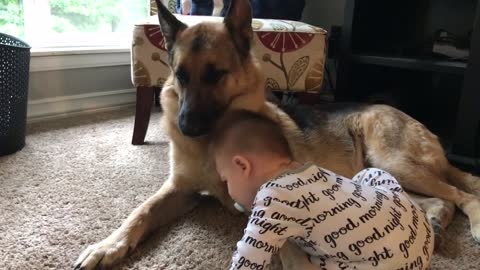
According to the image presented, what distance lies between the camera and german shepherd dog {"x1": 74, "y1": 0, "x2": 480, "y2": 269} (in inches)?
49.5

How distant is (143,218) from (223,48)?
0.56m

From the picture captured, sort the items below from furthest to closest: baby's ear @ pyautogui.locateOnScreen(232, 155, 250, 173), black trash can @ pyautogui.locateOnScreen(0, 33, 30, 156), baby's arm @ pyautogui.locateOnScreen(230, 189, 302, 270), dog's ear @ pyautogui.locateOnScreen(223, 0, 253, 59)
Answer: black trash can @ pyautogui.locateOnScreen(0, 33, 30, 156) < dog's ear @ pyautogui.locateOnScreen(223, 0, 253, 59) < baby's ear @ pyautogui.locateOnScreen(232, 155, 250, 173) < baby's arm @ pyautogui.locateOnScreen(230, 189, 302, 270)

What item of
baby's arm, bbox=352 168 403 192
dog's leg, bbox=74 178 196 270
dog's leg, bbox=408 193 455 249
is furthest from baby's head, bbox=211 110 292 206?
dog's leg, bbox=408 193 455 249

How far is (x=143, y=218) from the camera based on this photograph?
1.24m

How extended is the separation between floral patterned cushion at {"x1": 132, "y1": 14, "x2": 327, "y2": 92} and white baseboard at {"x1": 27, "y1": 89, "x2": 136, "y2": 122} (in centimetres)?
82

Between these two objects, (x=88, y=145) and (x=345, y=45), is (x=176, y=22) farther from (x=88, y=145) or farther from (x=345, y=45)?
(x=345, y=45)

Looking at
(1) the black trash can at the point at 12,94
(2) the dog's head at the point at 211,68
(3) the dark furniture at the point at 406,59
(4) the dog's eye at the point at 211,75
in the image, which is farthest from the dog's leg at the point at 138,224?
(3) the dark furniture at the point at 406,59

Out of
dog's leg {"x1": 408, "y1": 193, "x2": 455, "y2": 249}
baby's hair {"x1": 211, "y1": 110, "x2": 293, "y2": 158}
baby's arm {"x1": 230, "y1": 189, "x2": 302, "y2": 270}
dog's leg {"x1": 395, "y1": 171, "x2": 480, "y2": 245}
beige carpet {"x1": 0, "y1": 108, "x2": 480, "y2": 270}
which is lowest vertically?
beige carpet {"x1": 0, "y1": 108, "x2": 480, "y2": 270}

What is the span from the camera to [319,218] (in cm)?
84

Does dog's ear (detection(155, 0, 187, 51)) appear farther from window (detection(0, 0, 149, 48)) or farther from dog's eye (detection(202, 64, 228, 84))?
window (detection(0, 0, 149, 48))

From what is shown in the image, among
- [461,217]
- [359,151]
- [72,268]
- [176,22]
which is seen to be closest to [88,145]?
[176,22]

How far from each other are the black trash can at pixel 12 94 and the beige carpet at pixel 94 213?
0.07m

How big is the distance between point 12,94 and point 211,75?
3.47 ft

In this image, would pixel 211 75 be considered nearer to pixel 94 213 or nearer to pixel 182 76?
pixel 182 76
